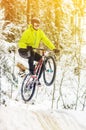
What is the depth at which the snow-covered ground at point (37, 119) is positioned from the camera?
8367mm

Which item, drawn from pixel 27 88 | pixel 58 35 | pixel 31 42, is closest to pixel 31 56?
pixel 31 42

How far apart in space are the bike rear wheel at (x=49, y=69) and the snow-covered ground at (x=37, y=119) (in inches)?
26.2

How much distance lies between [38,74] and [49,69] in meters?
0.29

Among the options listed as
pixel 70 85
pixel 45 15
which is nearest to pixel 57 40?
pixel 45 15

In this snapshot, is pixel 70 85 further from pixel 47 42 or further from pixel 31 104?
pixel 47 42

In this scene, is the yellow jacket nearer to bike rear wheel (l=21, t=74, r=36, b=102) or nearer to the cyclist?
the cyclist

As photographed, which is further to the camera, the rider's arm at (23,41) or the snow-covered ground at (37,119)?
the rider's arm at (23,41)

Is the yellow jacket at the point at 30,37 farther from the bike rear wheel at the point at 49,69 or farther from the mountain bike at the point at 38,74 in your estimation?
the bike rear wheel at the point at 49,69

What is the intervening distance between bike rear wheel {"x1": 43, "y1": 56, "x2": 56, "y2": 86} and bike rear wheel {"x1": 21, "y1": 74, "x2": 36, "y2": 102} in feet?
0.98

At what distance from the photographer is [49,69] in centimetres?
929

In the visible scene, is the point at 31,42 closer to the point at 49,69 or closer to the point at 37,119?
the point at 49,69

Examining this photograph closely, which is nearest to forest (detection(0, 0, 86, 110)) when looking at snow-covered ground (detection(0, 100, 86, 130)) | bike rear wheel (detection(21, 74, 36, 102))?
bike rear wheel (detection(21, 74, 36, 102))

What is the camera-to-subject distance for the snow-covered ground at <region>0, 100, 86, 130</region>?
8.37 metres

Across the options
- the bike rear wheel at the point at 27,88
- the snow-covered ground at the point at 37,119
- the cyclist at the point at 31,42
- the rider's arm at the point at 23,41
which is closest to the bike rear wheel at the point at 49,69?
the cyclist at the point at 31,42
